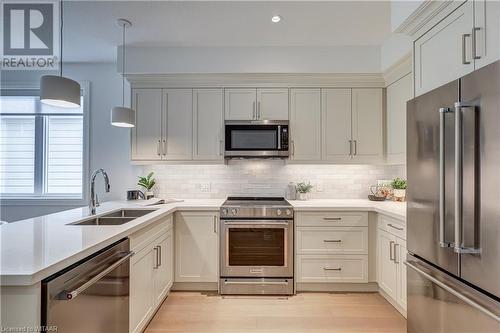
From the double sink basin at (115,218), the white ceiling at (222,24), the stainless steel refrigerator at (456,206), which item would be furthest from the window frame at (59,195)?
the stainless steel refrigerator at (456,206)

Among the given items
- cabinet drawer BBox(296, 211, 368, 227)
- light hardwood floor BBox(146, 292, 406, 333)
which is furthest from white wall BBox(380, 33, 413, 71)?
light hardwood floor BBox(146, 292, 406, 333)

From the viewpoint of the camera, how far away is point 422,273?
1536 millimetres

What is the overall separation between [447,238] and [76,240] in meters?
1.93

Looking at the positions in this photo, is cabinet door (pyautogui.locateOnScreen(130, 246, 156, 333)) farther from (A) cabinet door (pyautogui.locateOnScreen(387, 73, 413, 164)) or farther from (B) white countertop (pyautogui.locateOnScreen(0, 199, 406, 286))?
(A) cabinet door (pyautogui.locateOnScreen(387, 73, 413, 164))

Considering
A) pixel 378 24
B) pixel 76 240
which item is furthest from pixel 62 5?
pixel 378 24

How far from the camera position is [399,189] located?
10.1ft

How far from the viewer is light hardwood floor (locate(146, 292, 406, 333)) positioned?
7.25 feet

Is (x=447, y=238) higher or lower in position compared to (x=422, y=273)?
higher

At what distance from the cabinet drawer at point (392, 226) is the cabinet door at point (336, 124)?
0.83 m

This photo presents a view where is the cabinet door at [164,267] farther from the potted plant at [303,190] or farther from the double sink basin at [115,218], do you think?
the potted plant at [303,190]

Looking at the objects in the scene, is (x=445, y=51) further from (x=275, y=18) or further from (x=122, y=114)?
(x=122, y=114)

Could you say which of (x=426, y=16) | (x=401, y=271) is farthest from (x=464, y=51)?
(x=401, y=271)

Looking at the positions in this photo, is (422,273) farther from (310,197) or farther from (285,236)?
(310,197)

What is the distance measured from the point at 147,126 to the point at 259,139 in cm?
140
